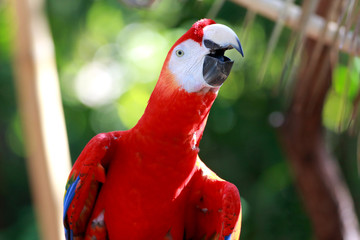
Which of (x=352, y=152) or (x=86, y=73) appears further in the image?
(x=86, y=73)

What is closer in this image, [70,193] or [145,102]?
[70,193]

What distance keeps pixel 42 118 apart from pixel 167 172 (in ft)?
2.65

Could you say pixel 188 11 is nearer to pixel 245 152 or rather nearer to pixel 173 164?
pixel 245 152

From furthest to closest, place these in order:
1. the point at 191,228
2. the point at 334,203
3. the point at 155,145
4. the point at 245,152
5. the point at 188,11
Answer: the point at 245,152
the point at 188,11
the point at 334,203
the point at 191,228
the point at 155,145

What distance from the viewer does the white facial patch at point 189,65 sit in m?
0.94

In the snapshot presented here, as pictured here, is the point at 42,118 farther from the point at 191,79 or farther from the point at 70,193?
the point at 191,79

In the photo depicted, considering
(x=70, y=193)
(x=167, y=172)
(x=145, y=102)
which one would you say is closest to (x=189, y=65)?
(x=167, y=172)

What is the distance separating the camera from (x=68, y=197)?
1120 millimetres

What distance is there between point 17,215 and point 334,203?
8.14 ft

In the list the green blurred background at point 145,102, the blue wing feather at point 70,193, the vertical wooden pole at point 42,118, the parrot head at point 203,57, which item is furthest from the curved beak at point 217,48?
the green blurred background at point 145,102

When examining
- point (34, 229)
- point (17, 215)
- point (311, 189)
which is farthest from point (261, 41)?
point (17, 215)

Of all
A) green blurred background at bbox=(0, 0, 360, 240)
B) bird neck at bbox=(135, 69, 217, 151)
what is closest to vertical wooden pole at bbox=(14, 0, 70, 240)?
bird neck at bbox=(135, 69, 217, 151)

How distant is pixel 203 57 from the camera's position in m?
0.94

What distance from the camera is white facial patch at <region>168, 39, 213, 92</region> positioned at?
3.09 feet
